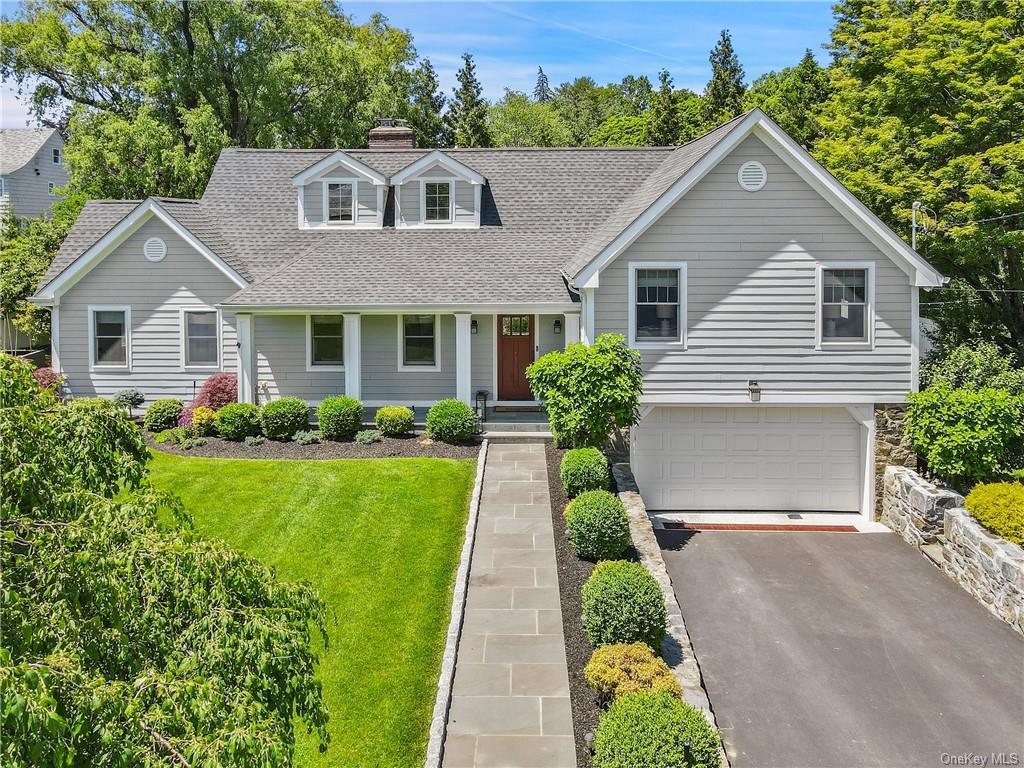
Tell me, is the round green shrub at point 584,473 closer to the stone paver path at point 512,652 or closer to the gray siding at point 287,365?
the stone paver path at point 512,652

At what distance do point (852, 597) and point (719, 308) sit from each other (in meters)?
6.28

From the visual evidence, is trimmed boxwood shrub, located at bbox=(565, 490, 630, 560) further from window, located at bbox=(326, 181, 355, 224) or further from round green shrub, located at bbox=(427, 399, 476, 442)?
window, located at bbox=(326, 181, 355, 224)

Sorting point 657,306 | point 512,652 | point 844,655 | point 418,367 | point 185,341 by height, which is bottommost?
point 844,655

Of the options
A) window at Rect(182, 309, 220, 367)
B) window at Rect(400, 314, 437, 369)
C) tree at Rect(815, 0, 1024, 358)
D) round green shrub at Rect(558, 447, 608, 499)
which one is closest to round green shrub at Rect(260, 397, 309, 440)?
window at Rect(400, 314, 437, 369)

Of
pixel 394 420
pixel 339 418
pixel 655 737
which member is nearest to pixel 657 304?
pixel 394 420

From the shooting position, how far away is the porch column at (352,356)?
62.5ft

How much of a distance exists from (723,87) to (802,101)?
725 centimetres

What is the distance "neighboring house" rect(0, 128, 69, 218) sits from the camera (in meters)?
44.5

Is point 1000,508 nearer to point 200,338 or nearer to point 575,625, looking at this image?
point 575,625

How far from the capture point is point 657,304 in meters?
15.9

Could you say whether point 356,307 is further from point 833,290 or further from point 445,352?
point 833,290

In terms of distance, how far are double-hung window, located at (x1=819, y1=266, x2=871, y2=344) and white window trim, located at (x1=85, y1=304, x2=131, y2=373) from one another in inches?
685

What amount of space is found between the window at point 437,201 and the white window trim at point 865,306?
1066cm

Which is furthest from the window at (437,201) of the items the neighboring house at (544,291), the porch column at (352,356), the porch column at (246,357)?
the porch column at (246,357)
